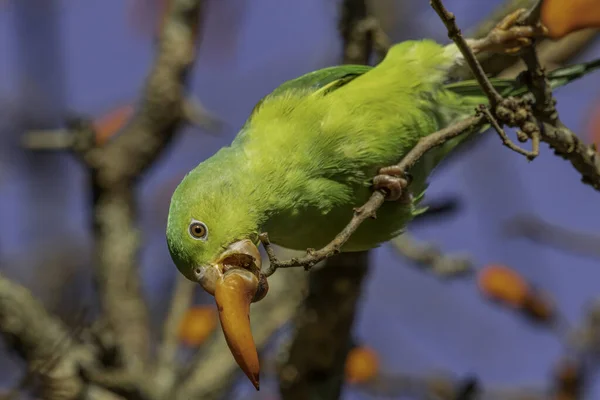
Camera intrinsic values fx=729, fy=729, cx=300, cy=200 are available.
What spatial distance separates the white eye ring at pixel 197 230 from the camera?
8.42ft

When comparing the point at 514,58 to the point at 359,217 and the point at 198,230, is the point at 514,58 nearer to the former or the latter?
the point at 359,217

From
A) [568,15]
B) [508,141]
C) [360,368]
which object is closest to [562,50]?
[568,15]

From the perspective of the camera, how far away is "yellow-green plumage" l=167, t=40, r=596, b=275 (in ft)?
8.74

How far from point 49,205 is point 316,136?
5.94 ft

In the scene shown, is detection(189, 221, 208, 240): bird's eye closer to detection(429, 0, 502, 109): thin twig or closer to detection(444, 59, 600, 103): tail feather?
detection(429, 0, 502, 109): thin twig

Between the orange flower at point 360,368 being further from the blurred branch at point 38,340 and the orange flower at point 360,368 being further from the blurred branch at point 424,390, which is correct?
the blurred branch at point 38,340

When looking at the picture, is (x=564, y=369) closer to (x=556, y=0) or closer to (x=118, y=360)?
(x=556, y=0)

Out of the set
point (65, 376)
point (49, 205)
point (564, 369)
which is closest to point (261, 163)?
point (65, 376)

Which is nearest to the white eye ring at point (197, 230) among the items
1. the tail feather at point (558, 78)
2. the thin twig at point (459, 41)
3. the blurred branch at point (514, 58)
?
the thin twig at point (459, 41)

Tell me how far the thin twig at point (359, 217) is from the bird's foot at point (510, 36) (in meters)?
0.45

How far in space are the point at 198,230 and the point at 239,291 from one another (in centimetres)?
31

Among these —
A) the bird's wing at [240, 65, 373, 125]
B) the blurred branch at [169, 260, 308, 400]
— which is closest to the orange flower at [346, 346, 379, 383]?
the blurred branch at [169, 260, 308, 400]

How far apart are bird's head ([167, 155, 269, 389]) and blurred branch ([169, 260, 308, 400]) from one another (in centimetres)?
137

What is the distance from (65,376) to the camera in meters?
3.36
